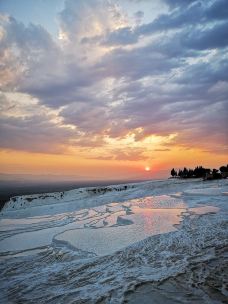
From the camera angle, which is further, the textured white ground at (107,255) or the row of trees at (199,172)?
the row of trees at (199,172)

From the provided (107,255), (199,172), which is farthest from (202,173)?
(107,255)

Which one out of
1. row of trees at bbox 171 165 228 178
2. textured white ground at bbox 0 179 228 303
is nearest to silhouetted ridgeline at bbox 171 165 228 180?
row of trees at bbox 171 165 228 178

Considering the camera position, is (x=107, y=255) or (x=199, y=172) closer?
(x=107, y=255)

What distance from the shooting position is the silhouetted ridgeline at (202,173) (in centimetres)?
4255

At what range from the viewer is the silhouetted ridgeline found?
140 ft

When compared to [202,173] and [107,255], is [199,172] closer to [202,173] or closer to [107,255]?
[202,173]

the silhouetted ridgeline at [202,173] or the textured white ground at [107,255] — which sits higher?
the silhouetted ridgeline at [202,173]

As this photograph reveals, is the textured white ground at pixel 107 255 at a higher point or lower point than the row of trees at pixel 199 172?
lower

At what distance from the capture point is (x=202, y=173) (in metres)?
50.6

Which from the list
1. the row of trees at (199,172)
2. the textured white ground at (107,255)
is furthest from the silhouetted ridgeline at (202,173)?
the textured white ground at (107,255)

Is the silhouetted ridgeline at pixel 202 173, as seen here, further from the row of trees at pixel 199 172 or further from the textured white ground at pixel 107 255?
the textured white ground at pixel 107 255

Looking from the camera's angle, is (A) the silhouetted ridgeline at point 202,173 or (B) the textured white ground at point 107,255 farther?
(A) the silhouetted ridgeline at point 202,173

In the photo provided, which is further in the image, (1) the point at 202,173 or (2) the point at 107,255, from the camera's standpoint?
(1) the point at 202,173

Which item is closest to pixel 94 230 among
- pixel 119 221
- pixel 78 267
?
pixel 119 221
